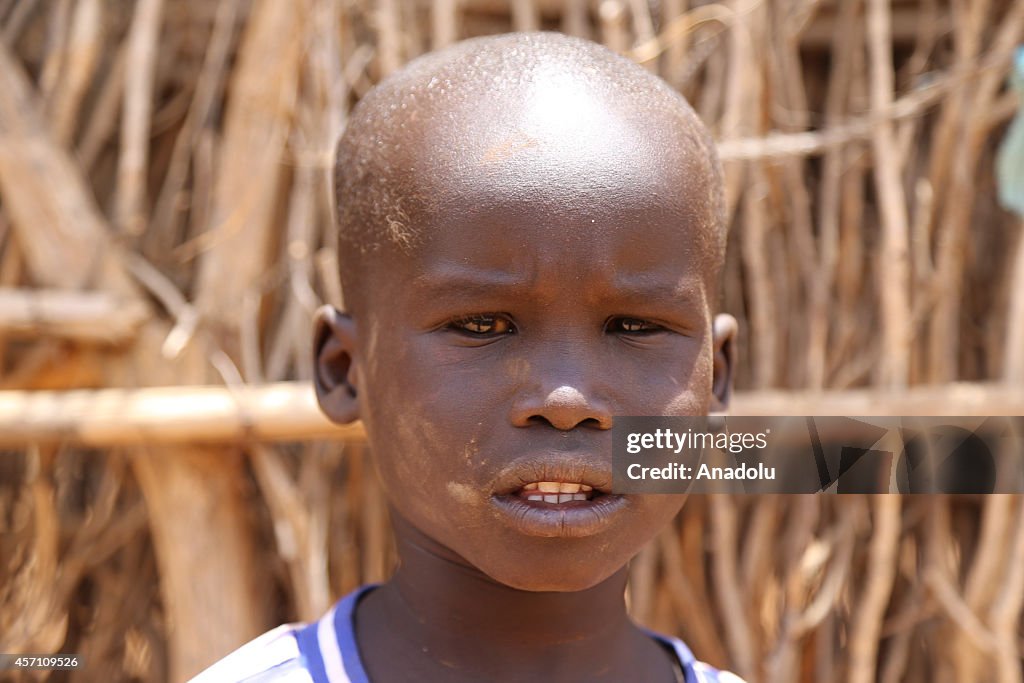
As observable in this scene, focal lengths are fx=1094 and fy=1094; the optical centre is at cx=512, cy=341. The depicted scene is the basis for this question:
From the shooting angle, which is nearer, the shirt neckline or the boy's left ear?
the shirt neckline

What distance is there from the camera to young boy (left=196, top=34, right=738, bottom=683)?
3.29ft

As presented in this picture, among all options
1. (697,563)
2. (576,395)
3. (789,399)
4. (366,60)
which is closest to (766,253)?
(789,399)

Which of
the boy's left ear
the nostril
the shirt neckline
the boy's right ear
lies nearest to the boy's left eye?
the nostril

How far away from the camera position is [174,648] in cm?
189

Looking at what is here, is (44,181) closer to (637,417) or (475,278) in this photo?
(475,278)

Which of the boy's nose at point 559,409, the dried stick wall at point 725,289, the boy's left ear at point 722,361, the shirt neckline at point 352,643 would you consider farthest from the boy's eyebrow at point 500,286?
the dried stick wall at point 725,289

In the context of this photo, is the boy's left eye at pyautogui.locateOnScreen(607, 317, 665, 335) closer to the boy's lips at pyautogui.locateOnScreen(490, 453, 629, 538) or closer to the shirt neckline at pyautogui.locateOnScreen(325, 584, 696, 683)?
the boy's lips at pyautogui.locateOnScreen(490, 453, 629, 538)

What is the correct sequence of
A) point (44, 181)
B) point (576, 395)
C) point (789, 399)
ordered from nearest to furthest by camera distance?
point (576, 395), point (789, 399), point (44, 181)

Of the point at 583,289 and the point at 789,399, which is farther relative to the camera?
the point at 789,399

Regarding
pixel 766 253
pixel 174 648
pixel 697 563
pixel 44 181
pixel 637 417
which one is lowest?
pixel 174 648

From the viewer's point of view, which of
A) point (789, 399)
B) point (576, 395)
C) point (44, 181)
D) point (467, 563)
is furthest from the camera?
point (44, 181)

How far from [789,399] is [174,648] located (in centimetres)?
112

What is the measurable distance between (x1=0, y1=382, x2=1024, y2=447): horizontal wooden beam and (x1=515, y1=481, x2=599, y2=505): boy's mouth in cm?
72

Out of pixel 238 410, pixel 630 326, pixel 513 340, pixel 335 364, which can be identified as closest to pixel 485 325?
pixel 513 340
